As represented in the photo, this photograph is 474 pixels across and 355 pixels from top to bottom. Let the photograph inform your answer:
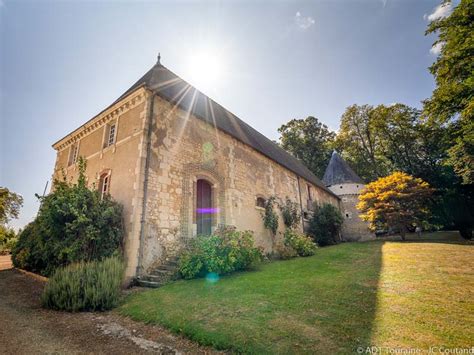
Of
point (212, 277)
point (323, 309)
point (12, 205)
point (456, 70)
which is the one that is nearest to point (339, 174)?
point (456, 70)

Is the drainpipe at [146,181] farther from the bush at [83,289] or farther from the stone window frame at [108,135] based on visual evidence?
the stone window frame at [108,135]

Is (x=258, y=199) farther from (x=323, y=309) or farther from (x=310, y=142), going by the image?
(x=310, y=142)

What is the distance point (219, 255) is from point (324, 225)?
11428 mm

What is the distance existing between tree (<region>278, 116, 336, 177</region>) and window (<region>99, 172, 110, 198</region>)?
2500cm

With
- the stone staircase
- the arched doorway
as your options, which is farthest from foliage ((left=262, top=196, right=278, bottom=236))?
the stone staircase

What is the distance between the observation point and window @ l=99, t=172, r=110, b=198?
26.8 ft

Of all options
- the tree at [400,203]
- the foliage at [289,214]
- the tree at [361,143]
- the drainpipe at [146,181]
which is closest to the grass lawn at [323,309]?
the drainpipe at [146,181]

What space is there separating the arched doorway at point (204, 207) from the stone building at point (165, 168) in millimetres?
39

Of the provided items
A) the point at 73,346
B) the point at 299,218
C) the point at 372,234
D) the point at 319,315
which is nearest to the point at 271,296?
the point at 319,315

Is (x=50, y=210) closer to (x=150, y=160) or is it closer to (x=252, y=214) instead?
(x=150, y=160)

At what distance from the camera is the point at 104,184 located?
27.9 feet

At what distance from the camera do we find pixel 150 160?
7.17 m

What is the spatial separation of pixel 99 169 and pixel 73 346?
7317 millimetres

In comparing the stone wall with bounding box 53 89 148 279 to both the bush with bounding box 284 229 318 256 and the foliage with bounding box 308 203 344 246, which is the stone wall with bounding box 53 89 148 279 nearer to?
the bush with bounding box 284 229 318 256
